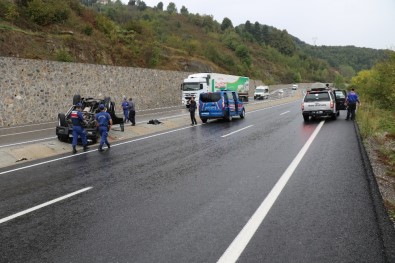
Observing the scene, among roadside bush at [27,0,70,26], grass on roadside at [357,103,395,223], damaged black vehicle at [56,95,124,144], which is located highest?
roadside bush at [27,0,70,26]

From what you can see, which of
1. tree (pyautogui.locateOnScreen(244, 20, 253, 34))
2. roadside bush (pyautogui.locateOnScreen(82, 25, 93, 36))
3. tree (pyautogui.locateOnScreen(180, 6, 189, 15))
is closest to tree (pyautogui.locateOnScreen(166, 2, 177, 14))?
tree (pyautogui.locateOnScreen(180, 6, 189, 15))

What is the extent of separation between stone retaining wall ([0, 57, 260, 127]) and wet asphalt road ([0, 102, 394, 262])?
14.3 m

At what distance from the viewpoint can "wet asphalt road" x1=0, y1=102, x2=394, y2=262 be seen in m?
4.66

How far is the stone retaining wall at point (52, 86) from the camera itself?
23.6 m

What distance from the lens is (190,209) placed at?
635cm

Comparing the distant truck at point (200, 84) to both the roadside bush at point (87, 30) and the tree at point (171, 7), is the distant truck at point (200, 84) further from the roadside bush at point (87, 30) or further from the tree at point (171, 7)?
the tree at point (171, 7)

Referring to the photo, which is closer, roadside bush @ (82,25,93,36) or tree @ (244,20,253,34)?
roadside bush @ (82,25,93,36)

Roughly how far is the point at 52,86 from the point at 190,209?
23.5 metres

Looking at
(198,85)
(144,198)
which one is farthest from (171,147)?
(198,85)

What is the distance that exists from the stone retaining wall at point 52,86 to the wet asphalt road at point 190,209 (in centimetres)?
1434

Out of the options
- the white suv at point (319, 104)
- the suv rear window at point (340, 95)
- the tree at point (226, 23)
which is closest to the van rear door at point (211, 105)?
the white suv at point (319, 104)

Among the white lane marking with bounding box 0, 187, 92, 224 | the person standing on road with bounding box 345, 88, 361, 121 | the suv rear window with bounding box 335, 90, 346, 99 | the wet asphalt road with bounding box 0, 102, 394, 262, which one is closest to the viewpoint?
the wet asphalt road with bounding box 0, 102, 394, 262

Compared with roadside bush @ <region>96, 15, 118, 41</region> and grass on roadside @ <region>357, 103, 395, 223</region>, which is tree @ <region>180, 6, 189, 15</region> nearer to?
roadside bush @ <region>96, 15, 118, 41</region>

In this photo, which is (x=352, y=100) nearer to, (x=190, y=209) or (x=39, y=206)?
(x=190, y=209)
